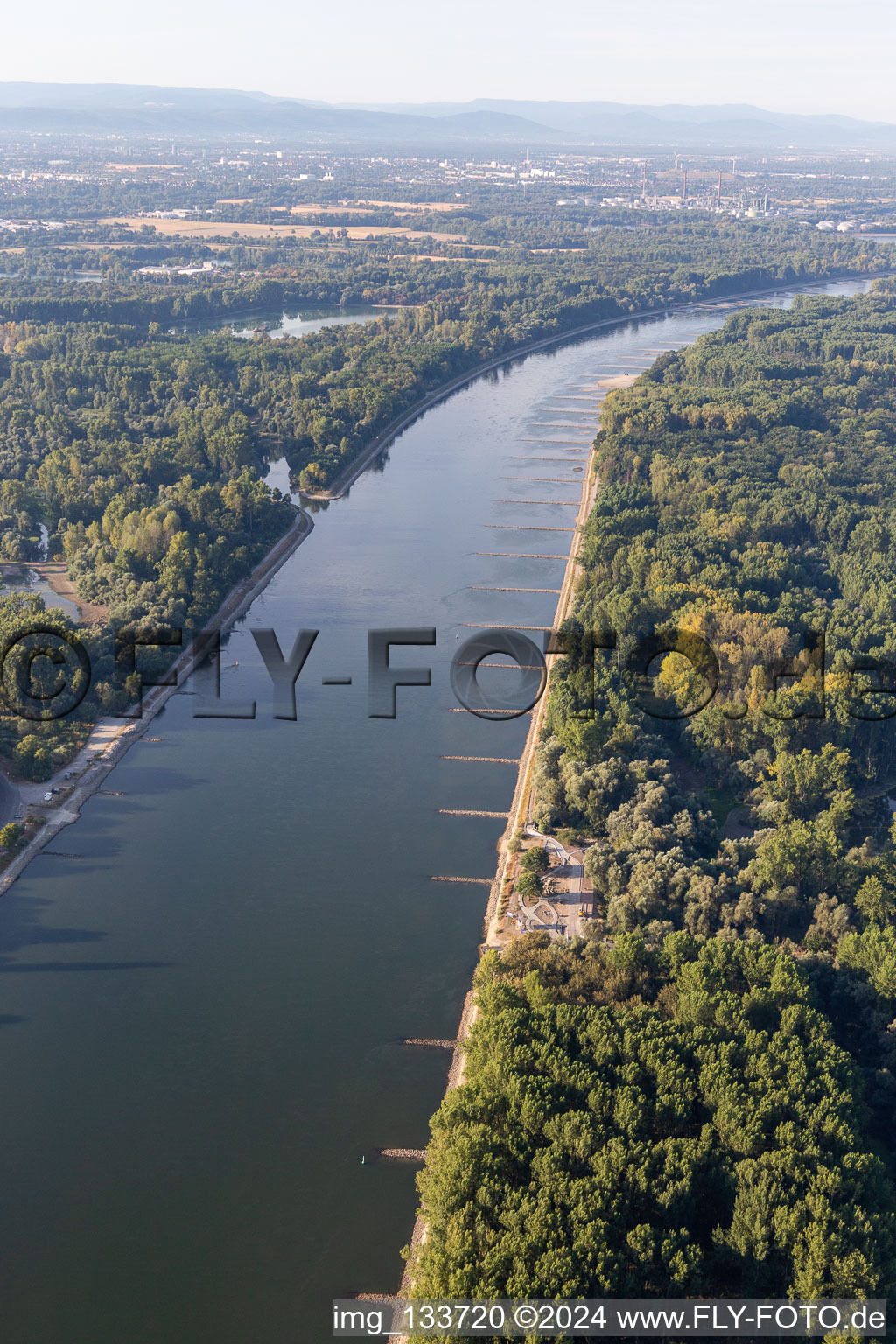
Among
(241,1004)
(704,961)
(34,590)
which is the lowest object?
(241,1004)

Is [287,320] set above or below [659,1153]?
above

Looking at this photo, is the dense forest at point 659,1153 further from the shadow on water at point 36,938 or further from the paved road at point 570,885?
the shadow on water at point 36,938

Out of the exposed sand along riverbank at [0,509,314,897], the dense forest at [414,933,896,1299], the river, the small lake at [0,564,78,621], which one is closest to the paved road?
the river

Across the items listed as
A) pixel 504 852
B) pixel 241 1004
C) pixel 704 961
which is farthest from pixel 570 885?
pixel 241 1004

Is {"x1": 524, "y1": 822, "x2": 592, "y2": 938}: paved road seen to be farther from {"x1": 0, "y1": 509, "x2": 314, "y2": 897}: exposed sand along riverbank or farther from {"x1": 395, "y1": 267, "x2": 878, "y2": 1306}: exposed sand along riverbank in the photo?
{"x1": 0, "y1": 509, "x2": 314, "y2": 897}: exposed sand along riverbank

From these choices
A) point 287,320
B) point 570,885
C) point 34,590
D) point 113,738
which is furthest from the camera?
point 287,320

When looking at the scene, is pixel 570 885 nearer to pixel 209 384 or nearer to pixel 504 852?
pixel 504 852

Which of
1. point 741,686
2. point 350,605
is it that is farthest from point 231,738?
point 741,686
